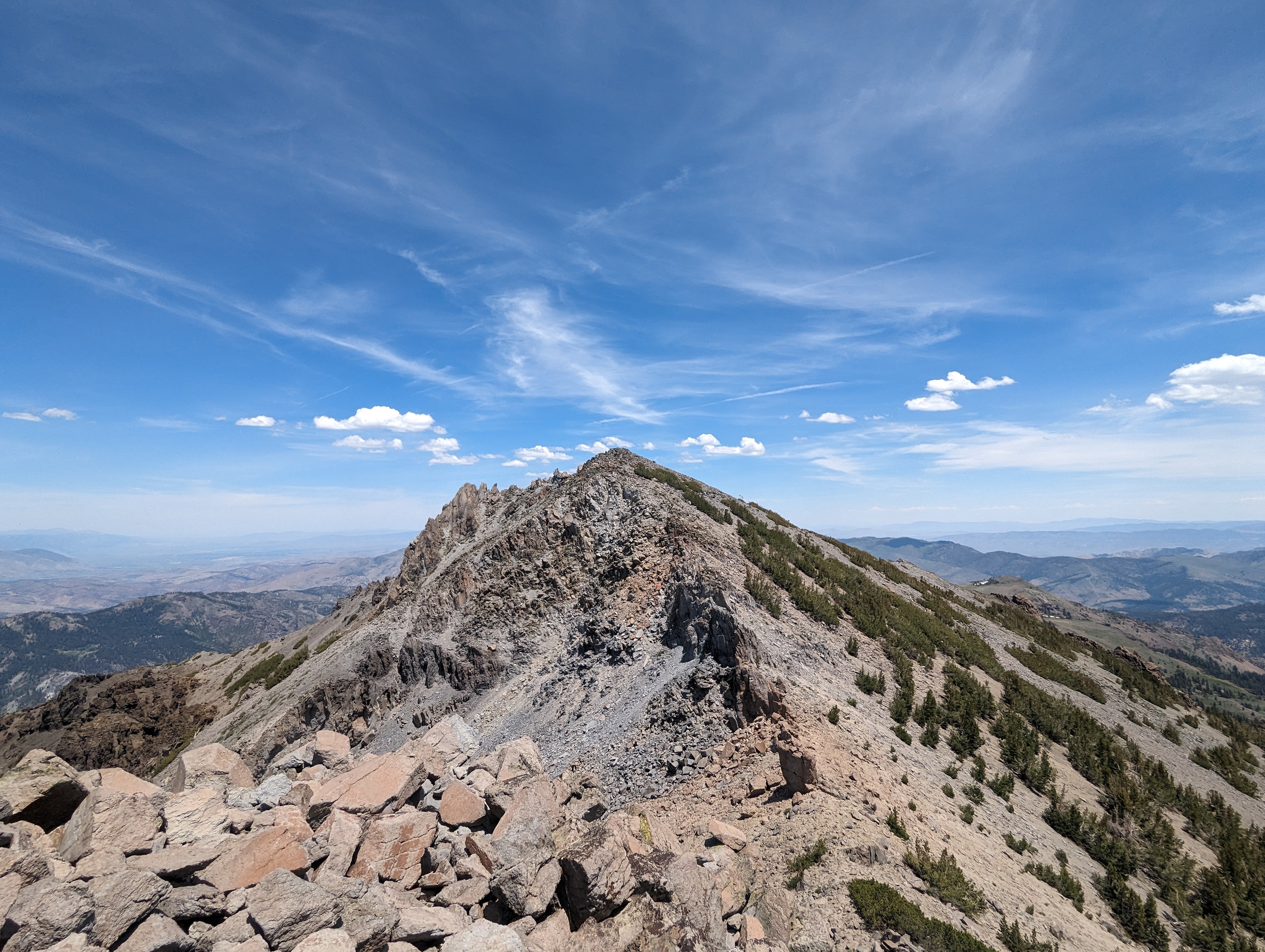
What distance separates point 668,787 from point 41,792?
18.0 meters

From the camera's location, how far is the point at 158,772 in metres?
45.9

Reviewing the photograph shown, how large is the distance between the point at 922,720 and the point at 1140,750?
13.7m

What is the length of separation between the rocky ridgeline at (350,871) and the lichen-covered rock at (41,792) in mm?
34

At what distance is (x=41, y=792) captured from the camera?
12.3 m

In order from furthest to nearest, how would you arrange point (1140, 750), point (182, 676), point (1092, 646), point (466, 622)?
1. point (182, 676)
2. point (1092, 646)
3. point (466, 622)
4. point (1140, 750)

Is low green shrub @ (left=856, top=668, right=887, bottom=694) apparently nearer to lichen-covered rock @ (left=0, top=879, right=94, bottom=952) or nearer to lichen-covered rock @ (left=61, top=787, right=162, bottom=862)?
lichen-covered rock @ (left=61, top=787, right=162, bottom=862)

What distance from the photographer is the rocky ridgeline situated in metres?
9.30

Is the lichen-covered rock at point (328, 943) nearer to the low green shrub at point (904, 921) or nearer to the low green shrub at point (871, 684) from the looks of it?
the low green shrub at point (904, 921)

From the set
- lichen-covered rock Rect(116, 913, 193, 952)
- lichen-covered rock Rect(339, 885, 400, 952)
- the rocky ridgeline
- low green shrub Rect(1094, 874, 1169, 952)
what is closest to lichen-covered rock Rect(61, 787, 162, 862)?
the rocky ridgeline

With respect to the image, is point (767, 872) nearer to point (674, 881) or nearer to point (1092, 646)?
point (674, 881)

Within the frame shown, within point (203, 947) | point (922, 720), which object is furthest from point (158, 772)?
point (922, 720)

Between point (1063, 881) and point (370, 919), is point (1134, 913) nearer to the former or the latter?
point (1063, 881)

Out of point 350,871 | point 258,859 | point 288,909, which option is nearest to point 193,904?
point 258,859

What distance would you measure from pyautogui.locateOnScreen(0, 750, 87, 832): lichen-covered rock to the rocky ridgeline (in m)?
0.03
